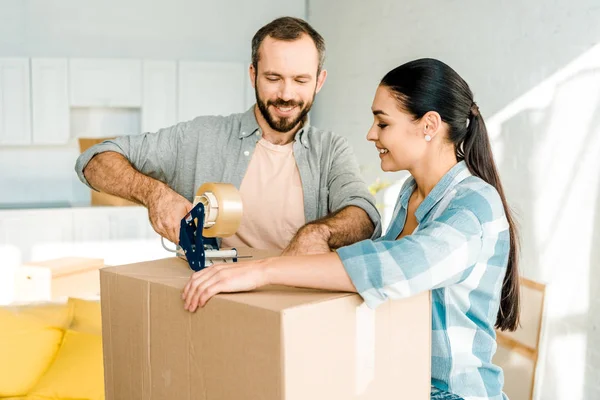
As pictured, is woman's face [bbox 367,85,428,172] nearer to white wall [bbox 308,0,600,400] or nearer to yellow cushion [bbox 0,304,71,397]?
white wall [bbox 308,0,600,400]

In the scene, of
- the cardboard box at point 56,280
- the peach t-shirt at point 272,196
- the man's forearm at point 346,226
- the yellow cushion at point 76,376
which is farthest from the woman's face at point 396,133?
the cardboard box at point 56,280

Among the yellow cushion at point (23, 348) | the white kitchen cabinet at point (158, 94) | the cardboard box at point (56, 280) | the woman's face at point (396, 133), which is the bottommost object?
the cardboard box at point (56, 280)

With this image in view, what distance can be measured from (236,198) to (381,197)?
3625mm

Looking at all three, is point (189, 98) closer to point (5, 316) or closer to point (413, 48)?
point (413, 48)

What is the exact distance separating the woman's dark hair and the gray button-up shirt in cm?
47

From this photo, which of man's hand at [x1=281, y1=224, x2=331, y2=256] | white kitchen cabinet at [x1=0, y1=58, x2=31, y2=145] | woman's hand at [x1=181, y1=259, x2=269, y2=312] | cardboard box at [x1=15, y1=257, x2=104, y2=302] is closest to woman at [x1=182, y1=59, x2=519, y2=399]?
woman's hand at [x1=181, y1=259, x2=269, y2=312]

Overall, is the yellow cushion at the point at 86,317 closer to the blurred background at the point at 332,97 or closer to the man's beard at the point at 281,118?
the man's beard at the point at 281,118

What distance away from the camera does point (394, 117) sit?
143 centimetres

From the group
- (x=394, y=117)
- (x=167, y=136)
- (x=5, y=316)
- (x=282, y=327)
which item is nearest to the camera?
(x=282, y=327)

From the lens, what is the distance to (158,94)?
566 centimetres

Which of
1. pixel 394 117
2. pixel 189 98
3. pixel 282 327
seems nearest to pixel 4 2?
pixel 189 98

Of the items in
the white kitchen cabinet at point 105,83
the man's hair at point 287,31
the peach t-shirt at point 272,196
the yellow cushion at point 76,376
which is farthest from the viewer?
the white kitchen cabinet at point 105,83

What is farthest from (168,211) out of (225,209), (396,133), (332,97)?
(332,97)

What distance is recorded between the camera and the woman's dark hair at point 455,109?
139cm
